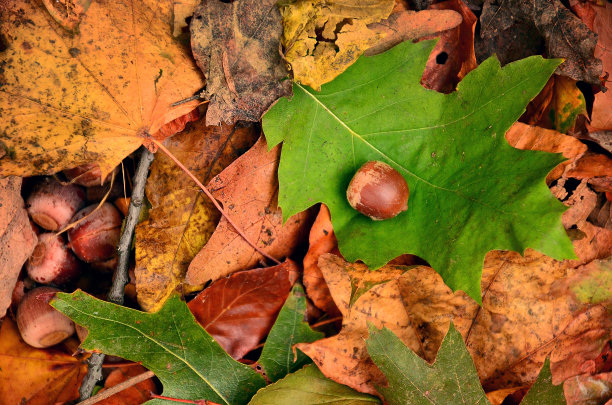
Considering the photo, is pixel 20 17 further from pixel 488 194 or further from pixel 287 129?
pixel 488 194

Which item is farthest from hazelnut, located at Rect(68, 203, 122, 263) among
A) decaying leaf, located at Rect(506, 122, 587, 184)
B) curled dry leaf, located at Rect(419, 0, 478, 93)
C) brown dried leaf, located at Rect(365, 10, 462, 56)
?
decaying leaf, located at Rect(506, 122, 587, 184)

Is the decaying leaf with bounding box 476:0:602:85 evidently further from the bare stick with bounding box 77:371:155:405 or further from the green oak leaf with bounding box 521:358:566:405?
the bare stick with bounding box 77:371:155:405

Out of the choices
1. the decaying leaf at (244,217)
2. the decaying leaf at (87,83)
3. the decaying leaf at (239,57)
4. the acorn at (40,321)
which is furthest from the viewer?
the acorn at (40,321)

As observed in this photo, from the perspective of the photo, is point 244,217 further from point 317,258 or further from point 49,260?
point 49,260

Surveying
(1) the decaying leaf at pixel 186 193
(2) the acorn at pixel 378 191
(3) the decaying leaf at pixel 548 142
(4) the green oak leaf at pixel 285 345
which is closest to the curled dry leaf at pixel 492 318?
(4) the green oak leaf at pixel 285 345

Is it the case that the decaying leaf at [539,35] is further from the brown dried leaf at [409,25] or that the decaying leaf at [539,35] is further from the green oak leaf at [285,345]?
the green oak leaf at [285,345]

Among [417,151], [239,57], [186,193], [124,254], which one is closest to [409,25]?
[417,151]
